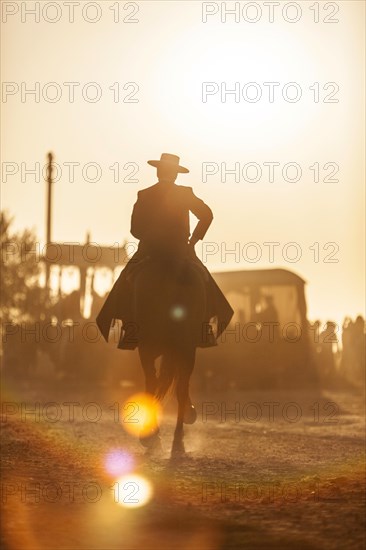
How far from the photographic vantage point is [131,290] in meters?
11.8

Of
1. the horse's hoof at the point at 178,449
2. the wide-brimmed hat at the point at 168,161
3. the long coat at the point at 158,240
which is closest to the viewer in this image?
the horse's hoof at the point at 178,449

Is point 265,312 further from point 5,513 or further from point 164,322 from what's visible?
point 5,513

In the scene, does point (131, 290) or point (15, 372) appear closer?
point (131, 290)

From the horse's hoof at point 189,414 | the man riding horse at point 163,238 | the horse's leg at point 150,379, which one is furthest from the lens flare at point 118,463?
the man riding horse at point 163,238

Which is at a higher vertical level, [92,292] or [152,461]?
[92,292]

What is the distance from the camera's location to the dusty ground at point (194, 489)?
627cm

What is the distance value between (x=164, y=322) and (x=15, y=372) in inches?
1077

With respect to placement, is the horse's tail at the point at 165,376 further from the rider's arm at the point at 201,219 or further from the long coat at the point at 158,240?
the rider's arm at the point at 201,219

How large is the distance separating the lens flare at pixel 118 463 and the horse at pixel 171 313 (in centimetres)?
31

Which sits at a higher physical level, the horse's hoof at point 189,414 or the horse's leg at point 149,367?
the horse's leg at point 149,367

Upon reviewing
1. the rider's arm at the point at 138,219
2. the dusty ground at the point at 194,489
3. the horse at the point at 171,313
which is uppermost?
the rider's arm at the point at 138,219

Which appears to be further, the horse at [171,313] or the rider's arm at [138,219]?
the rider's arm at [138,219]

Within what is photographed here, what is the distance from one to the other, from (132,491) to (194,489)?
1.45 ft

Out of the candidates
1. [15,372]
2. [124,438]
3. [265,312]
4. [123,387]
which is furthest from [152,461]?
[15,372]
